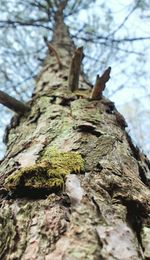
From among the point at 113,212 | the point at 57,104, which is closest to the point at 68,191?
the point at 113,212

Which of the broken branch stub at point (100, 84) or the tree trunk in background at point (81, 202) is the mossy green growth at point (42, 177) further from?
the broken branch stub at point (100, 84)

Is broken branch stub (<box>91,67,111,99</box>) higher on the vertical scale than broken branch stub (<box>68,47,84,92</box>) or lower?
lower

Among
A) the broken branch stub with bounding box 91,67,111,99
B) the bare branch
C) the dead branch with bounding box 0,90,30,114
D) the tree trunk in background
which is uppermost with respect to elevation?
the bare branch

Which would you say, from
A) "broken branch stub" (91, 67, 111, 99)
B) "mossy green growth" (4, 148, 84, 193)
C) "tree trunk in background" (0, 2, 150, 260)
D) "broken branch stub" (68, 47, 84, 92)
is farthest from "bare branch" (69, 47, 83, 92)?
"mossy green growth" (4, 148, 84, 193)

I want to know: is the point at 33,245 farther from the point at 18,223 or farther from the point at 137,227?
the point at 137,227

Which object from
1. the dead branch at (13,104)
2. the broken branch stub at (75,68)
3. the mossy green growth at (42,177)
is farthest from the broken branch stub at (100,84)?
the mossy green growth at (42,177)

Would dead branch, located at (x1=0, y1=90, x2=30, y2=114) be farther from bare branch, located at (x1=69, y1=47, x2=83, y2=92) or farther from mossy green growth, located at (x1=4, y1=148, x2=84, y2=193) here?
mossy green growth, located at (x1=4, y1=148, x2=84, y2=193)

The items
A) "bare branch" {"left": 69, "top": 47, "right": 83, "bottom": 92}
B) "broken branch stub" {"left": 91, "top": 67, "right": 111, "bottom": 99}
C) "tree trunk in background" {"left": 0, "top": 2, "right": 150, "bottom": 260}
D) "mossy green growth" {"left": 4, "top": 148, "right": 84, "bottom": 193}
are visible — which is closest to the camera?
"tree trunk in background" {"left": 0, "top": 2, "right": 150, "bottom": 260}
